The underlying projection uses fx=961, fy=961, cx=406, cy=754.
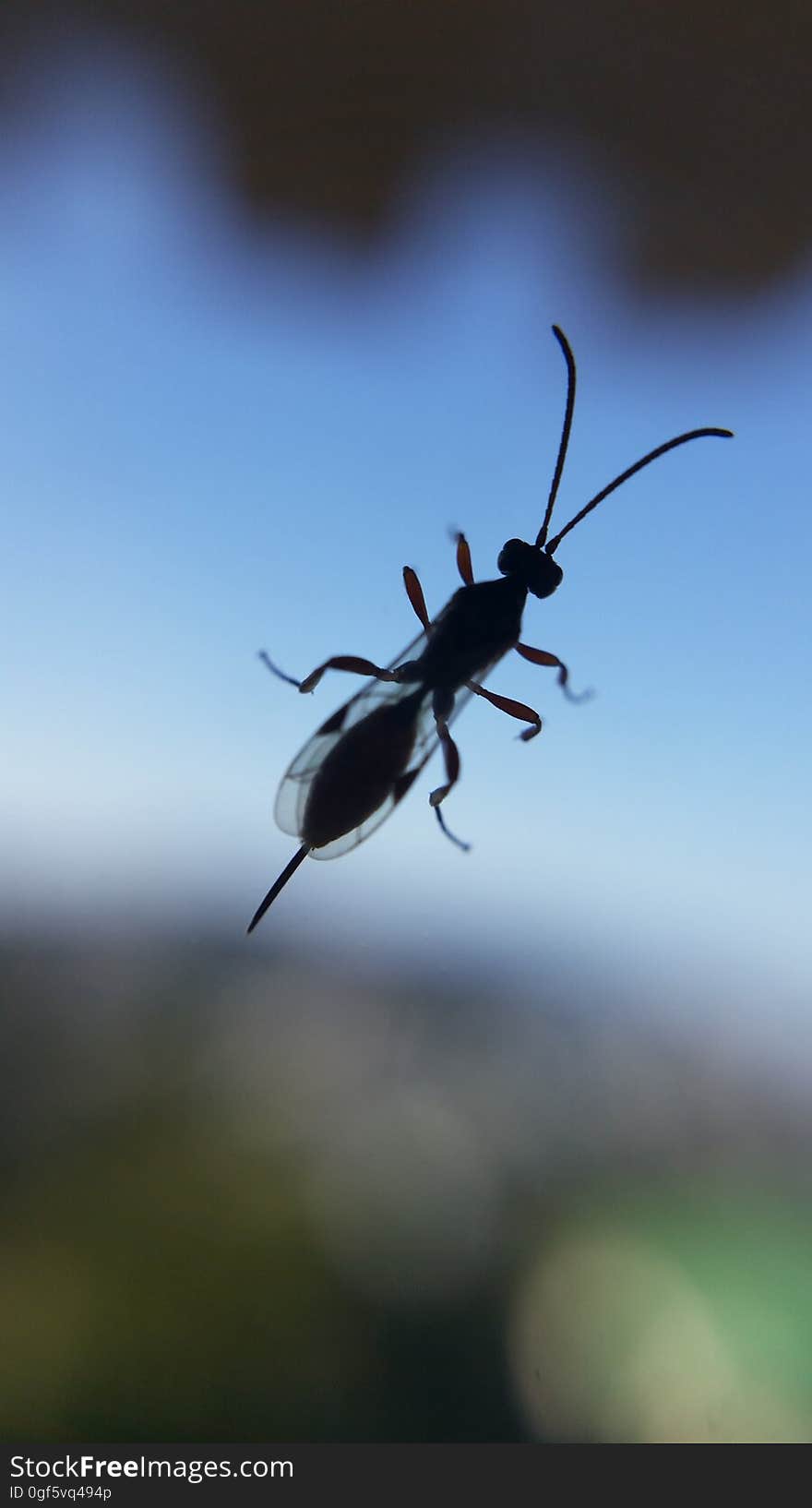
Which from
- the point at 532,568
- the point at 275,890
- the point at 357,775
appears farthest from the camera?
the point at 532,568

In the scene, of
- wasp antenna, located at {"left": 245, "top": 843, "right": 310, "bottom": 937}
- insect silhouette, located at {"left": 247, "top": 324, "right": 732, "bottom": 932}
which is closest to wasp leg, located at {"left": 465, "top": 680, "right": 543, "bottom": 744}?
insect silhouette, located at {"left": 247, "top": 324, "right": 732, "bottom": 932}

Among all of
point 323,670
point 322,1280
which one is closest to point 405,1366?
point 322,1280

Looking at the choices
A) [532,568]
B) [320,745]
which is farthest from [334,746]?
[532,568]

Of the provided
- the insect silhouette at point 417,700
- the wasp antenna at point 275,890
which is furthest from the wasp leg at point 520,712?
the wasp antenna at point 275,890

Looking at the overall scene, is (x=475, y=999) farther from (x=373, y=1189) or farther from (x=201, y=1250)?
(x=201, y=1250)

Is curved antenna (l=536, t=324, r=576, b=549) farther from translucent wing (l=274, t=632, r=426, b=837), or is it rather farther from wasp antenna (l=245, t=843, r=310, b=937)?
wasp antenna (l=245, t=843, r=310, b=937)

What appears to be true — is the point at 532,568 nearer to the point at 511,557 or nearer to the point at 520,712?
the point at 511,557
